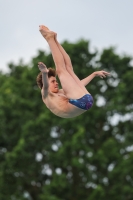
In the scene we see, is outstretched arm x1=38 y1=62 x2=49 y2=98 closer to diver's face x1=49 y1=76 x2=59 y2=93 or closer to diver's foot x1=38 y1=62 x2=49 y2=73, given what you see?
diver's foot x1=38 y1=62 x2=49 y2=73

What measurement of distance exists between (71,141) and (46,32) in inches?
641

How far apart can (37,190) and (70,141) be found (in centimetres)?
266

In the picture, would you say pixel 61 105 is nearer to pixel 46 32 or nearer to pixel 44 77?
pixel 44 77

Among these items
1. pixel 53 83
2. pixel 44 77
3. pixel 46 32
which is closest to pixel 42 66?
pixel 44 77

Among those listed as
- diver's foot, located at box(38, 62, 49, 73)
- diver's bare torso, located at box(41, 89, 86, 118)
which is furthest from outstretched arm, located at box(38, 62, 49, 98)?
diver's bare torso, located at box(41, 89, 86, 118)

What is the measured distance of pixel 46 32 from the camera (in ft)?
39.2

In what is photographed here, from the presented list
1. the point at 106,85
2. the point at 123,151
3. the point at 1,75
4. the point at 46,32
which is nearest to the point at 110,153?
the point at 123,151

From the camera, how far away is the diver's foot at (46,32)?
11.9m

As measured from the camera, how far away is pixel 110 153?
2805cm

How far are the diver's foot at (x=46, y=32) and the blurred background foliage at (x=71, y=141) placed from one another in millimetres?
15912

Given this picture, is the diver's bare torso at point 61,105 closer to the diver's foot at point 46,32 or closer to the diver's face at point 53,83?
the diver's face at point 53,83

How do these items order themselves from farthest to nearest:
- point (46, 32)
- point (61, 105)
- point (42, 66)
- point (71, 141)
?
point (71, 141), point (46, 32), point (61, 105), point (42, 66)

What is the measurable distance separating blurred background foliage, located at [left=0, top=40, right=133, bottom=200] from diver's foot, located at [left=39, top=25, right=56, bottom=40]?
15912 mm

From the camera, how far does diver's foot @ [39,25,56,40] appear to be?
11.9 meters
